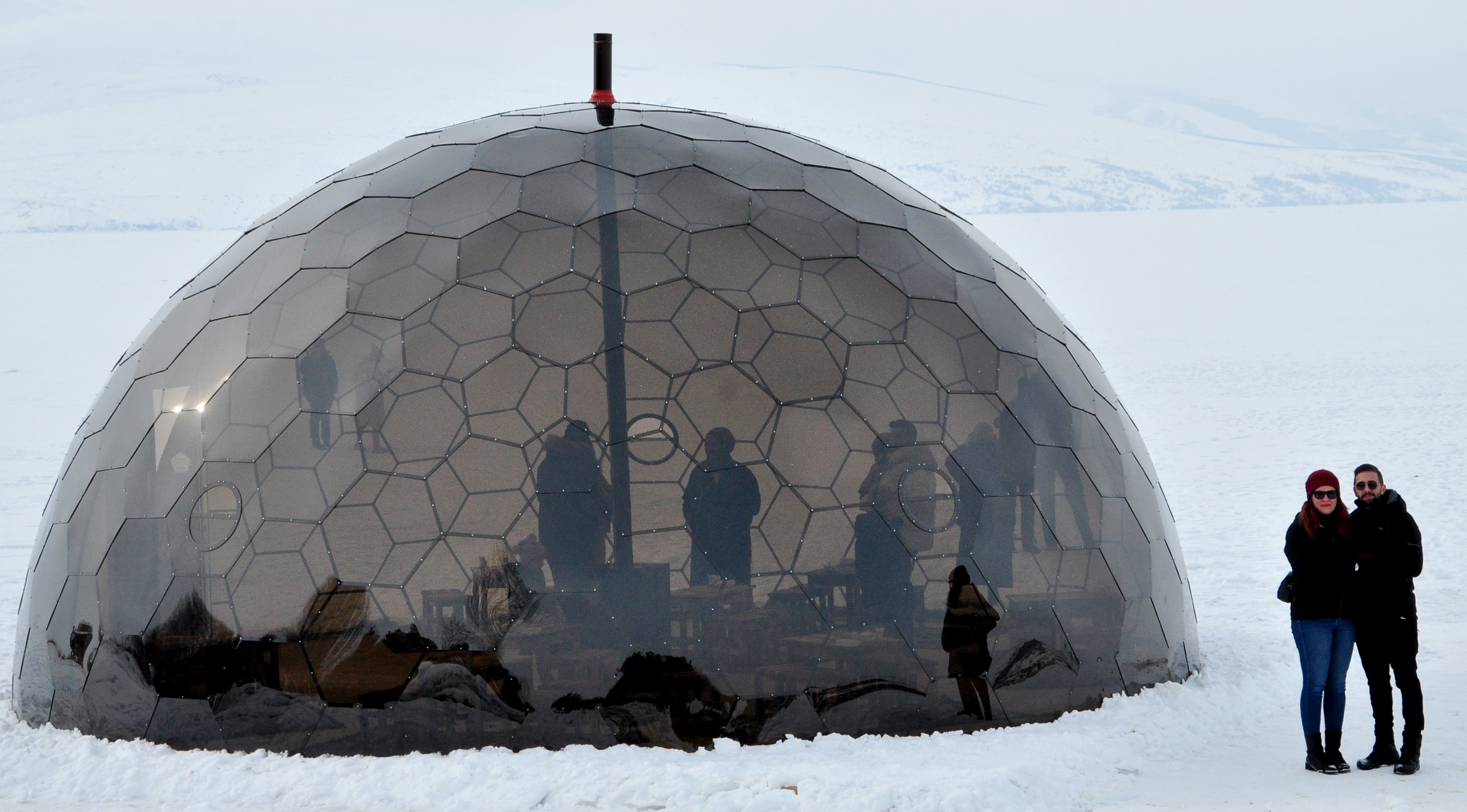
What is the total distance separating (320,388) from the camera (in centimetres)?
727

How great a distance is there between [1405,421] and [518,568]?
70.3 ft

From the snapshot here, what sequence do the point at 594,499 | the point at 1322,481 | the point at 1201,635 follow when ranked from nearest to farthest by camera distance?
the point at 594,499 → the point at 1322,481 → the point at 1201,635

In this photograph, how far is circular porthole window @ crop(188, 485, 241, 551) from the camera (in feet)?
23.5

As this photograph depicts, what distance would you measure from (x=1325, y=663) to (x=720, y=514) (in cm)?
347

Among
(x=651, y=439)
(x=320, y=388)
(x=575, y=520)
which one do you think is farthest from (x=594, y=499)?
(x=320, y=388)

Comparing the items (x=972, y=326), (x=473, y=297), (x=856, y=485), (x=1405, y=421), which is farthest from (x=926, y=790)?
(x=1405, y=421)

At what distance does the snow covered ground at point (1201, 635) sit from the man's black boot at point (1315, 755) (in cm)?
9

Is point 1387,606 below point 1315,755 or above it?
above

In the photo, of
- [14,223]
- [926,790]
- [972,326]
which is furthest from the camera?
[14,223]

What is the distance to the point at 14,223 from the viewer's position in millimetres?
117500

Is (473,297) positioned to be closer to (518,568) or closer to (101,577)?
(518,568)

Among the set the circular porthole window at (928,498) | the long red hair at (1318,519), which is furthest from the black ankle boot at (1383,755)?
the circular porthole window at (928,498)

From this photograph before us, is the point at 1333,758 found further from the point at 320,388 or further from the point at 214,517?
the point at 214,517

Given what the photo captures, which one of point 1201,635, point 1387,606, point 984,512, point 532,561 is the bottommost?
A: point 1201,635
